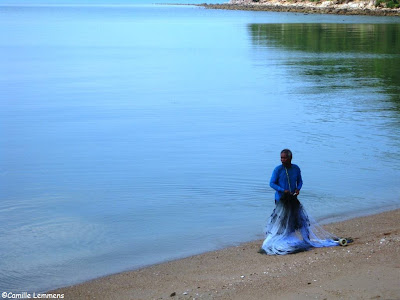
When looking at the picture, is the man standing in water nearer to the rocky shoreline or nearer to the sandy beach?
the sandy beach

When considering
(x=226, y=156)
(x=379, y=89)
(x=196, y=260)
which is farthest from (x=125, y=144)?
(x=379, y=89)

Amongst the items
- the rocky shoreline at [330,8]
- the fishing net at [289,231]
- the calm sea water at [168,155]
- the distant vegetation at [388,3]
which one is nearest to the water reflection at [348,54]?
the calm sea water at [168,155]

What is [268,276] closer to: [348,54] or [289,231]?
[289,231]

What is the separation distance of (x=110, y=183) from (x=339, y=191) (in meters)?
4.81

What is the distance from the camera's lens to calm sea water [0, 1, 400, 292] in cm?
1079

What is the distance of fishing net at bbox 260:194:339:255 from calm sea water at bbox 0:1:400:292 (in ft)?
4.31

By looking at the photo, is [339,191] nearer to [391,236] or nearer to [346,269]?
[391,236]

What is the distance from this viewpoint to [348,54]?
43000mm

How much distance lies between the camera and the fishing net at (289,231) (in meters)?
9.07

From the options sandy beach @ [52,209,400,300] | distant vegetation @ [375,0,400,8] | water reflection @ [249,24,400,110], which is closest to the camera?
sandy beach @ [52,209,400,300]

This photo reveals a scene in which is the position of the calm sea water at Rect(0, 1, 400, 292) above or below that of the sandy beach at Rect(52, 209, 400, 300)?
below

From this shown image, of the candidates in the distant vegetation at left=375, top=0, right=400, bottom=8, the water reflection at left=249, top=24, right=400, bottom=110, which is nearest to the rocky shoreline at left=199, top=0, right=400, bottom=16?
the distant vegetation at left=375, top=0, right=400, bottom=8

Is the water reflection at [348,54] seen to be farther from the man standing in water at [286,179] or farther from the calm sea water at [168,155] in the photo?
the man standing in water at [286,179]

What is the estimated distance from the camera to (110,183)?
47.3 feet
